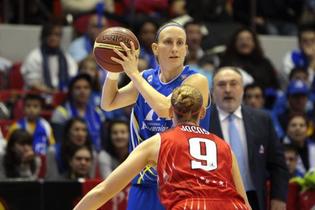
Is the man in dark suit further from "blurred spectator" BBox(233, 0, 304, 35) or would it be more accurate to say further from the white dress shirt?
"blurred spectator" BBox(233, 0, 304, 35)

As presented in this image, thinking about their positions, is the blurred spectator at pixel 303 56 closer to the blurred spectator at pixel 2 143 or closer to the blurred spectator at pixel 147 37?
the blurred spectator at pixel 147 37

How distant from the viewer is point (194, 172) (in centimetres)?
584

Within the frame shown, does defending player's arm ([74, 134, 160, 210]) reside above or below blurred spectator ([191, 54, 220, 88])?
below

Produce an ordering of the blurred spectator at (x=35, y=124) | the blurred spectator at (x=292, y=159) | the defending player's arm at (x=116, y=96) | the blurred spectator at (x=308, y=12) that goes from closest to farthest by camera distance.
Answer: the defending player's arm at (x=116, y=96), the blurred spectator at (x=292, y=159), the blurred spectator at (x=35, y=124), the blurred spectator at (x=308, y=12)

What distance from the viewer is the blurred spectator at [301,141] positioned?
11.3 m

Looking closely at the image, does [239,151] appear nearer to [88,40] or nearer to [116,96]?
[116,96]

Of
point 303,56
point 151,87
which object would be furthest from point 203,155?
point 303,56

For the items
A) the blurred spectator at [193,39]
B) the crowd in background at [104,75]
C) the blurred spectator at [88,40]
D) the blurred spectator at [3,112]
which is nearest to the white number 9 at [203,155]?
the crowd in background at [104,75]

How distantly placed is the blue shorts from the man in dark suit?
151cm

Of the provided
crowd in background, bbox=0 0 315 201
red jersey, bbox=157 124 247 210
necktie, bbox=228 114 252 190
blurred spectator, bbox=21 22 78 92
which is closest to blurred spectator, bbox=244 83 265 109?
Answer: crowd in background, bbox=0 0 315 201

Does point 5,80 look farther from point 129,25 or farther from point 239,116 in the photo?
point 239,116

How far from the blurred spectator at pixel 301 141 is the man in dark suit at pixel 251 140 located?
2.68 meters

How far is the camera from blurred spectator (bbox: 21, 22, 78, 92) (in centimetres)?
1302

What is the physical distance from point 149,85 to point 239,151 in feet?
6.09
